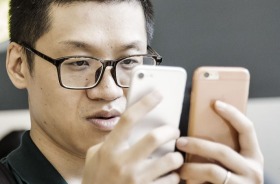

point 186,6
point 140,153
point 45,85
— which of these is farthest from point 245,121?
point 186,6

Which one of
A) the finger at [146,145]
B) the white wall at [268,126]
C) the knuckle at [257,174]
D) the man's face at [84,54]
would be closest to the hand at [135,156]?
the finger at [146,145]

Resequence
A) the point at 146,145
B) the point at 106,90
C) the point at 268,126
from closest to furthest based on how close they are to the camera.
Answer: the point at 146,145, the point at 106,90, the point at 268,126

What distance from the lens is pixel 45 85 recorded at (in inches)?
37.2

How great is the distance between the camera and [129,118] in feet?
2.08

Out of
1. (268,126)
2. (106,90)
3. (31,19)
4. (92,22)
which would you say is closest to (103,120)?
(106,90)

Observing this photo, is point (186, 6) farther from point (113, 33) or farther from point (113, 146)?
point (113, 146)

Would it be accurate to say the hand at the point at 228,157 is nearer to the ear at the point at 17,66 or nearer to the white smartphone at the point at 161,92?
the white smartphone at the point at 161,92

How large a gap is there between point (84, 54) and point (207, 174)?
0.38m

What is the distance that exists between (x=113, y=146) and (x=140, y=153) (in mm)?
44

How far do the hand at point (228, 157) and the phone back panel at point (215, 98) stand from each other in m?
0.02

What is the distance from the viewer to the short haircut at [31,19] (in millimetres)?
968

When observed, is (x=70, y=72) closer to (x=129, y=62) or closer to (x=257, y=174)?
(x=129, y=62)

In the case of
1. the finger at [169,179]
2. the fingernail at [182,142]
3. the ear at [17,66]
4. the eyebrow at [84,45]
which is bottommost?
the finger at [169,179]

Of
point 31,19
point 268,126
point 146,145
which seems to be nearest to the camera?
point 146,145
